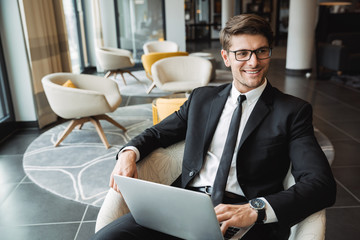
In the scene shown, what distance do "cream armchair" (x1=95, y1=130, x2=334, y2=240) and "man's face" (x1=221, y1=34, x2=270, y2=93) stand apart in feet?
1.47

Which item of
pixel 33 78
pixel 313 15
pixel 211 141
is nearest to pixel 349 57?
pixel 313 15

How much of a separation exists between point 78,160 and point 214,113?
2.32 metres

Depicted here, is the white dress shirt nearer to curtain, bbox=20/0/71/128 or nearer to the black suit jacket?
the black suit jacket

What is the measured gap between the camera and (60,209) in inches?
102

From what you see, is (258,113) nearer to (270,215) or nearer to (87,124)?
(270,215)

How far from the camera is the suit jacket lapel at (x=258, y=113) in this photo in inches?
55.2

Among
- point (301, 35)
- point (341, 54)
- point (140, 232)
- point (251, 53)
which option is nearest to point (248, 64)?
point (251, 53)

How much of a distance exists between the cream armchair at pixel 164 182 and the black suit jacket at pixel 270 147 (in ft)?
0.11

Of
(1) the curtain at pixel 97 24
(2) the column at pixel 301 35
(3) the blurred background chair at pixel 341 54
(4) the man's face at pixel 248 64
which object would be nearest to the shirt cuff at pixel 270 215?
(4) the man's face at pixel 248 64

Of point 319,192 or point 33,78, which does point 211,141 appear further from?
point 33,78

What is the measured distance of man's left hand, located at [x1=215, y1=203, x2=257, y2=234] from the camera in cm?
113

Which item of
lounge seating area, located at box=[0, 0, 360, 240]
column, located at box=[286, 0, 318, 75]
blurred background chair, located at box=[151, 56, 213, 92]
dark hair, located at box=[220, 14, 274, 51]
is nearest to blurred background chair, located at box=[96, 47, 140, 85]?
lounge seating area, located at box=[0, 0, 360, 240]

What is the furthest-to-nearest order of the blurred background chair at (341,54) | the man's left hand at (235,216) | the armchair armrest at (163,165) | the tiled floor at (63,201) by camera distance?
the blurred background chair at (341,54) → the tiled floor at (63,201) → the armchair armrest at (163,165) → the man's left hand at (235,216)

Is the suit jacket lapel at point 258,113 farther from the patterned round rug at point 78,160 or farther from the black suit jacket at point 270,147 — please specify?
the patterned round rug at point 78,160
